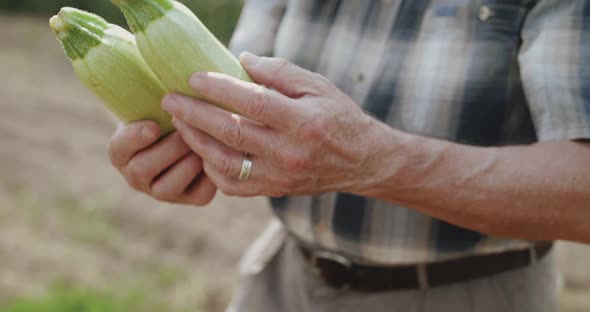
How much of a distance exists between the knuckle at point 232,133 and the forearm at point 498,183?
28 centimetres

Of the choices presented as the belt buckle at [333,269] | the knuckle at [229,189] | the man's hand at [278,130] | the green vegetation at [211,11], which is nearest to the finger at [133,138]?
the man's hand at [278,130]

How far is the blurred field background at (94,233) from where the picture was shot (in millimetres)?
3553

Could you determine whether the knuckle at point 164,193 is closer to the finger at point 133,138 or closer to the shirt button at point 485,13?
the finger at point 133,138

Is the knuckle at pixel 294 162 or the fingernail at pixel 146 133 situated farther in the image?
the fingernail at pixel 146 133

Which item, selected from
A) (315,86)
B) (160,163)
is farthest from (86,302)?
(315,86)

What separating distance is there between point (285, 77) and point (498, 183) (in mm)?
467

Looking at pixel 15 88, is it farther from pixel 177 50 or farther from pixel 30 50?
pixel 177 50

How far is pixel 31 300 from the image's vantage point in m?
3.36

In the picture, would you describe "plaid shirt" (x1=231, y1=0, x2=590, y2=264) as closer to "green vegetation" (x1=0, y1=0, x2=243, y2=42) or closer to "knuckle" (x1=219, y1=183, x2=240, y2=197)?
"knuckle" (x1=219, y1=183, x2=240, y2=197)

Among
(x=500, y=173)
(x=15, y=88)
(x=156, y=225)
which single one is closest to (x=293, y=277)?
(x=500, y=173)

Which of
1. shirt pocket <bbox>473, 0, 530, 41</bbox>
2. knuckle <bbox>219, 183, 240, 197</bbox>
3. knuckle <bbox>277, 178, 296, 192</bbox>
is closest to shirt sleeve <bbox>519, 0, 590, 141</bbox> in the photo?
shirt pocket <bbox>473, 0, 530, 41</bbox>

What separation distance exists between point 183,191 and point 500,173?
672 mm

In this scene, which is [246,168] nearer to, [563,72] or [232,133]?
[232,133]

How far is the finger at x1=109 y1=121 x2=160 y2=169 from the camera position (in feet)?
4.69
